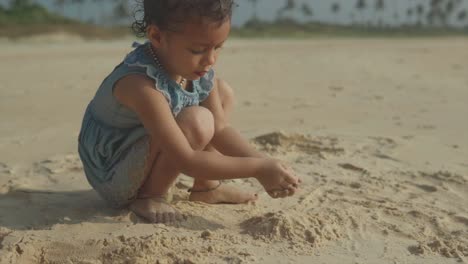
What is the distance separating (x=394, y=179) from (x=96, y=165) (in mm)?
1518

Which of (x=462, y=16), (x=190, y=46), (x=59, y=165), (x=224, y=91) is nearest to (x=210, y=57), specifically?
(x=190, y=46)

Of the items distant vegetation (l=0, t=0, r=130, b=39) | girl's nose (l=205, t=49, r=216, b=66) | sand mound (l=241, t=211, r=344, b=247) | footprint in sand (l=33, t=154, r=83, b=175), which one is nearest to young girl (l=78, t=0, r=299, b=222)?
girl's nose (l=205, t=49, r=216, b=66)

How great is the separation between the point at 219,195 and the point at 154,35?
2.55ft

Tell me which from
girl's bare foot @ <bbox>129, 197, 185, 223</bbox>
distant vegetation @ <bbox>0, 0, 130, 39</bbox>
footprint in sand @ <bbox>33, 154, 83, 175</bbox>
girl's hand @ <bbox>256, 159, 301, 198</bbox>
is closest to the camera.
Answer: girl's hand @ <bbox>256, 159, 301, 198</bbox>

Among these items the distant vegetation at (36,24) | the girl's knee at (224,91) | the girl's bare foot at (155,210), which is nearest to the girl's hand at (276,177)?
the girl's bare foot at (155,210)

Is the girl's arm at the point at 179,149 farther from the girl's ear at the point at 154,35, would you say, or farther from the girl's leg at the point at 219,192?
the girl's leg at the point at 219,192

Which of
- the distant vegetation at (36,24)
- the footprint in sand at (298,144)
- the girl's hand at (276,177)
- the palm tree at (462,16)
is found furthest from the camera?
the palm tree at (462,16)

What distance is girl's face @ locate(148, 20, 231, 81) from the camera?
1970 mm

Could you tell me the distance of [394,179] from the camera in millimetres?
2924

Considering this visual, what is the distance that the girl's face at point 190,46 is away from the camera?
1970 mm

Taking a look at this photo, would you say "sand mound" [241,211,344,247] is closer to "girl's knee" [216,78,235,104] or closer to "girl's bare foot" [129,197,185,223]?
"girl's bare foot" [129,197,185,223]

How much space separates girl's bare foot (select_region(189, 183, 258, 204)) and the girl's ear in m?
0.70

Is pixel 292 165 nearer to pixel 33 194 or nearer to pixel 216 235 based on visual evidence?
pixel 216 235

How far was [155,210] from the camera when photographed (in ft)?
7.25
